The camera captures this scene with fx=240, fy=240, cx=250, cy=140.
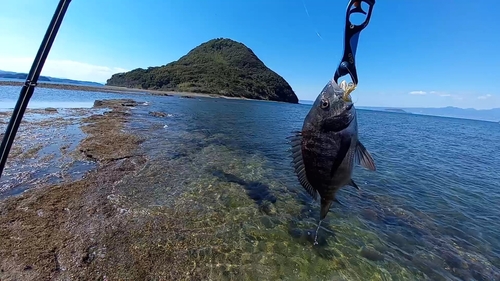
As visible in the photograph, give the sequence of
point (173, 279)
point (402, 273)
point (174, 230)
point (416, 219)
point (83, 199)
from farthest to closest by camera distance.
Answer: point (416, 219)
point (83, 199)
point (174, 230)
point (402, 273)
point (173, 279)

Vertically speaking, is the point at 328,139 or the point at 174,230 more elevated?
the point at 328,139

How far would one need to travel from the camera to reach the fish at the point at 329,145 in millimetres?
3086

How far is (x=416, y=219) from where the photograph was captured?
9742 mm

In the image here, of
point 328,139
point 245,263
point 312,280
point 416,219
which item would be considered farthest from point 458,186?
point 328,139

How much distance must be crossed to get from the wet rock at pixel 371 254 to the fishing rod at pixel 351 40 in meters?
6.16

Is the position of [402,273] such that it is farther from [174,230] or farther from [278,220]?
[174,230]

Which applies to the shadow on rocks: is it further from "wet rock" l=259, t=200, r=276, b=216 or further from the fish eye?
the fish eye

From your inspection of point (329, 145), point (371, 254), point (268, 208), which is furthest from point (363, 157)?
point (268, 208)

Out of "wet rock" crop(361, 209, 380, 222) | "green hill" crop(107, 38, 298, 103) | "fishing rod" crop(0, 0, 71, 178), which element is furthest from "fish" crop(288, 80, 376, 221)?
"green hill" crop(107, 38, 298, 103)

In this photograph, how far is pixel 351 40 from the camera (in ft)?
10.2

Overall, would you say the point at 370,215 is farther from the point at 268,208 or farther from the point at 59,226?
the point at 59,226

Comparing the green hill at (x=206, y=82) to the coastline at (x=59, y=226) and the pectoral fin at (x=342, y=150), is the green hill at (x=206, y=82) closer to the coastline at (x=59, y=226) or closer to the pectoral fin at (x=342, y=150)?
the coastline at (x=59, y=226)

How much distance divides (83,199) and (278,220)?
6809mm

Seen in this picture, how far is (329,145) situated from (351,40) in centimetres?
139
